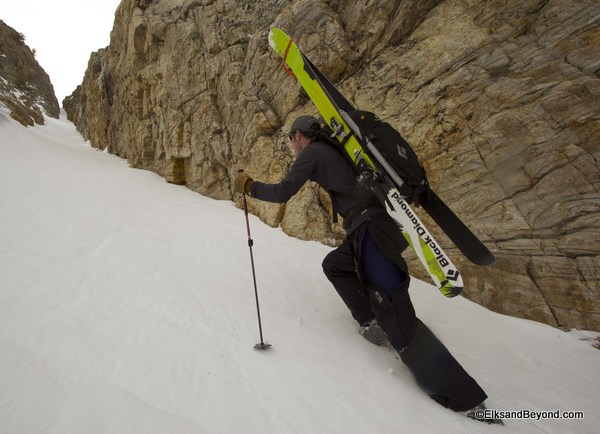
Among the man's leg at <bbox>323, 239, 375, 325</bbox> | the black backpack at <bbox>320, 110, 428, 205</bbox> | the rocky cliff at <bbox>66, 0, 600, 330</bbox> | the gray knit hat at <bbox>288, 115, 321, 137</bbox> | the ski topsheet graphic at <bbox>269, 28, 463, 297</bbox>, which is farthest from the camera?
the rocky cliff at <bbox>66, 0, 600, 330</bbox>

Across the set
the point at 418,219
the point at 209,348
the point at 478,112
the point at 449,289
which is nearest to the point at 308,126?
the point at 418,219

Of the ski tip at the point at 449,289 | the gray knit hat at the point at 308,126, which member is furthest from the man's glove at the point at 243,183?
the ski tip at the point at 449,289

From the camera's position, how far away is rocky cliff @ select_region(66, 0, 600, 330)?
13.0 feet

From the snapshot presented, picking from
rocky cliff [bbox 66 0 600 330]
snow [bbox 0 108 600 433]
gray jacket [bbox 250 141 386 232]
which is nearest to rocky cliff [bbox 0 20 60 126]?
rocky cliff [bbox 66 0 600 330]

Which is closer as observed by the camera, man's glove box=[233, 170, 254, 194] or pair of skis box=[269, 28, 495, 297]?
pair of skis box=[269, 28, 495, 297]

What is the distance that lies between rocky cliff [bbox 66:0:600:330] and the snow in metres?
0.90

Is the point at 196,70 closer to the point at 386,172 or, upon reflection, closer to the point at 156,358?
the point at 386,172

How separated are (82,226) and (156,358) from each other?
374 cm

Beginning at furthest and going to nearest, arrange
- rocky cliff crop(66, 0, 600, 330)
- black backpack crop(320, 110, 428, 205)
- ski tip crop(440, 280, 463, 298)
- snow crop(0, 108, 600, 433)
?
rocky cliff crop(66, 0, 600, 330) → black backpack crop(320, 110, 428, 205) → ski tip crop(440, 280, 463, 298) → snow crop(0, 108, 600, 433)

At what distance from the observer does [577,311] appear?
12.4ft

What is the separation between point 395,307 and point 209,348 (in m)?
1.75

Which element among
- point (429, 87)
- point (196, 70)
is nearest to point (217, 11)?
point (196, 70)

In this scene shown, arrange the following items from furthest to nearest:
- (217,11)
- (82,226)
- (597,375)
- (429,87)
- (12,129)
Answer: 1. (12,129)
2. (217,11)
3. (429,87)
4. (82,226)
5. (597,375)

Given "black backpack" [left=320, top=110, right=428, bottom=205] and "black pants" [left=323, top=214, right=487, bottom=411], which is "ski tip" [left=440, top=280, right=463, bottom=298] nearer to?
"black pants" [left=323, top=214, right=487, bottom=411]
